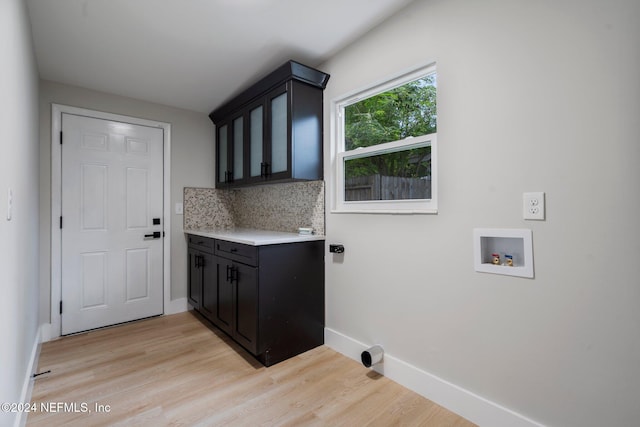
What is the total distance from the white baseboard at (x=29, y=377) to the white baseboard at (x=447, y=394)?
192 centimetres

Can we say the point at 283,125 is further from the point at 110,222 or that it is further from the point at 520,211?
the point at 110,222

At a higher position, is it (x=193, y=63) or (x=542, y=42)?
(x=193, y=63)

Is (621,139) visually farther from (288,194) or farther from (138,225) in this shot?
(138,225)

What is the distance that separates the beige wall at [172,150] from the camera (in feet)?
8.89

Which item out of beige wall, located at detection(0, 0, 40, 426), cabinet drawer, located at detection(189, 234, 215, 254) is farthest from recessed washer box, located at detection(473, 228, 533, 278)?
cabinet drawer, located at detection(189, 234, 215, 254)

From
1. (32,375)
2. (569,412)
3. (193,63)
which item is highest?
(193,63)

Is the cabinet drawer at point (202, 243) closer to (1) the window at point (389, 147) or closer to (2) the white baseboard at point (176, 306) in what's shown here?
(2) the white baseboard at point (176, 306)

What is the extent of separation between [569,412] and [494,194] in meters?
1.00

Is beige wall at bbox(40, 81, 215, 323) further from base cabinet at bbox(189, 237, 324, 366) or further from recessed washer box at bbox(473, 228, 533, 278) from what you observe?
recessed washer box at bbox(473, 228, 533, 278)

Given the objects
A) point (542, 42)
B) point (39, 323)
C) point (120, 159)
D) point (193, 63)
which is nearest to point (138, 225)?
point (120, 159)

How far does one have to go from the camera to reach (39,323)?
264 cm

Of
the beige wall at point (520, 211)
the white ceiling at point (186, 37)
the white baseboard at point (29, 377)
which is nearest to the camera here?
the beige wall at point (520, 211)

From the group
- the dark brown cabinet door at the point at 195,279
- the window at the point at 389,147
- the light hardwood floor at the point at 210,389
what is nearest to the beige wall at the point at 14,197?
the light hardwood floor at the point at 210,389

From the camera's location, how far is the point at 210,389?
6.26 feet
